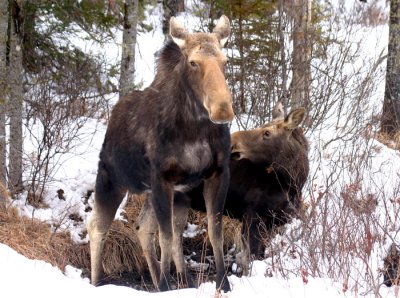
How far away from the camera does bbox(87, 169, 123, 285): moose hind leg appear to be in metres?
7.90

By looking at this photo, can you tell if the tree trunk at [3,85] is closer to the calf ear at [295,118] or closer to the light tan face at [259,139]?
the light tan face at [259,139]

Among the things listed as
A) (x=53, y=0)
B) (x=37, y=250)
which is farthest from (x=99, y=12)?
(x=37, y=250)

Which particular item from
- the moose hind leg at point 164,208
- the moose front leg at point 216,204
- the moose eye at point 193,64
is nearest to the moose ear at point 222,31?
the moose eye at point 193,64

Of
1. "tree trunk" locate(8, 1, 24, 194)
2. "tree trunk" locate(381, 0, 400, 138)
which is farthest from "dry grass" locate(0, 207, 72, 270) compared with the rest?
"tree trunk" locate(381, 0, 400, 138)

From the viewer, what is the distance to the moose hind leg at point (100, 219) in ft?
25.9

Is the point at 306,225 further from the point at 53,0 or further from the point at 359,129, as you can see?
the point at 53,0

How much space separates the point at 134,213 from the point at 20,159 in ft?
5.70

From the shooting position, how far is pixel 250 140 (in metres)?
8.34

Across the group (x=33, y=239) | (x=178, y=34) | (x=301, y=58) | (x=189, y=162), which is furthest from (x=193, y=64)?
(x=301, y=58)

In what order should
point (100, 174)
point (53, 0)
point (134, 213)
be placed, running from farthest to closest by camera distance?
point (53, 0) < point (134, 213) < point (100, 174)

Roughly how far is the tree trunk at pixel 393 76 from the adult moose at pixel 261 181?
556 cm

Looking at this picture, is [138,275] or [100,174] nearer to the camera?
[100,174]

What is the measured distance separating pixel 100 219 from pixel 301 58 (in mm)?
4191

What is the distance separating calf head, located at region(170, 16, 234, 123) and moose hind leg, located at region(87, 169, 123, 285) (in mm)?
1972
